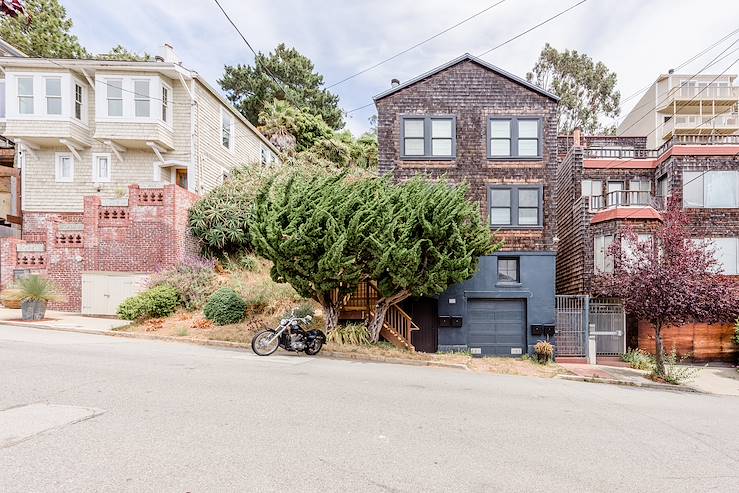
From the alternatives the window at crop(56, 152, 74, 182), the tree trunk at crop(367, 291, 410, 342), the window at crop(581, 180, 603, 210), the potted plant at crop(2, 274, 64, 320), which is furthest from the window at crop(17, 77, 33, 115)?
the window at crop(581, 180, 603, 210)

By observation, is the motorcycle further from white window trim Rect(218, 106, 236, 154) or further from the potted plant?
white window trim Rect(218, 106, 236, 154)

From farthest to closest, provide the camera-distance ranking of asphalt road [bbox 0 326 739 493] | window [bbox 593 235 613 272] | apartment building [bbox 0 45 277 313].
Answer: window [bbox 593 235 613 272]
apartment building [bbox 0 45 277 313]
asphalt road [bbox 0 326 739 493]

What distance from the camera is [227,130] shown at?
24.3 metres

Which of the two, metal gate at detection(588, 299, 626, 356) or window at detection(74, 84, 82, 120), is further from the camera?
window at detection(74, 84, 82, 120)

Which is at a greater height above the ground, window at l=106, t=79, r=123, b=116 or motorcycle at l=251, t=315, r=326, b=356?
window at l=106, t=79, r=123, b=116

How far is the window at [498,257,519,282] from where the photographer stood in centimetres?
1551

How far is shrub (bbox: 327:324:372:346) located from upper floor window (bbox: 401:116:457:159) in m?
6.91


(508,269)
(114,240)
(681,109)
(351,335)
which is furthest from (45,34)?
(681,109)

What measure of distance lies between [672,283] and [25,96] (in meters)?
26.6

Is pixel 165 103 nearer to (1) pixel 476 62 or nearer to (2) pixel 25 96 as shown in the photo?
(2) pixel 25 96

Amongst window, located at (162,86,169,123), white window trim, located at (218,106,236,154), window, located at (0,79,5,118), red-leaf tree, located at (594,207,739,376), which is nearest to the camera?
red-leaf tree, located at (594,207,739,376)

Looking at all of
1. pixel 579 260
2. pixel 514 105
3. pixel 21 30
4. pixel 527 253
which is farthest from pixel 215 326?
pixel 21 30

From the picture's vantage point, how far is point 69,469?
400 cm

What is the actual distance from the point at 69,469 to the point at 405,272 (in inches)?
345
